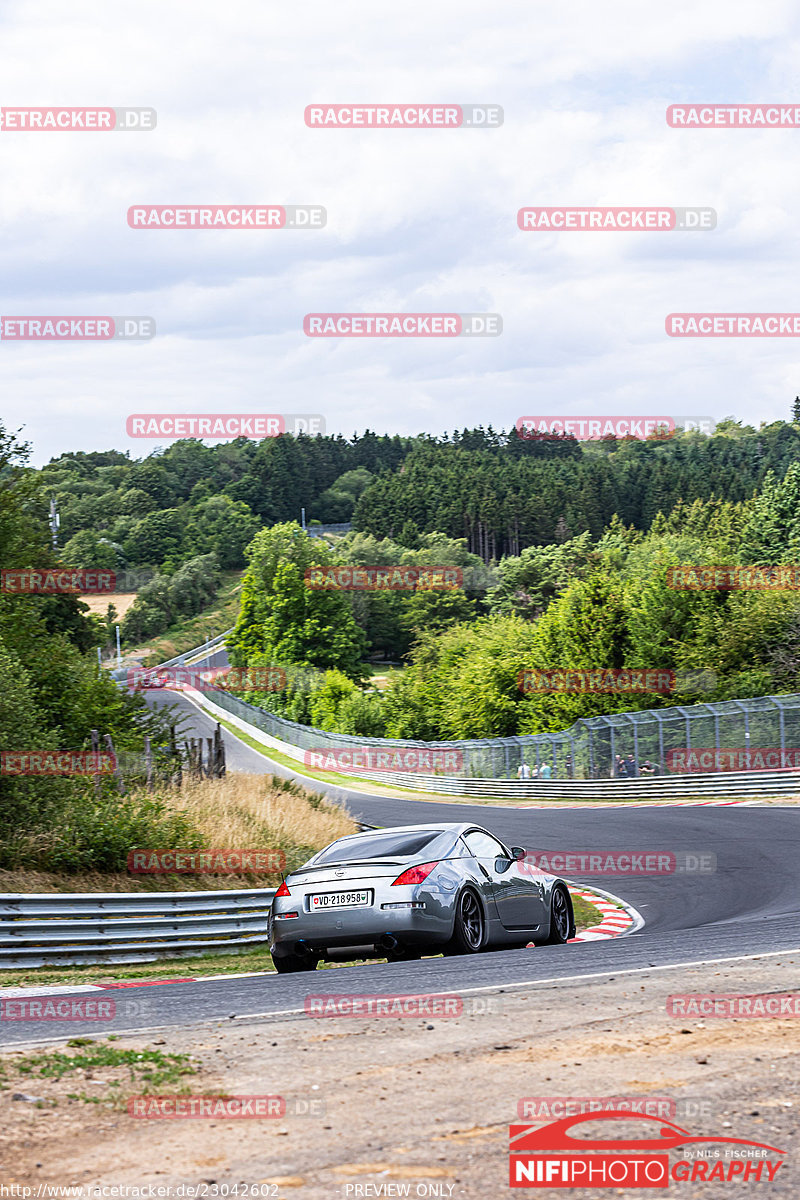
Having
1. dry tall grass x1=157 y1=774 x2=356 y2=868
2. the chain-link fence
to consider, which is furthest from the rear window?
the chain-link fence

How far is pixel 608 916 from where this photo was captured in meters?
17.7

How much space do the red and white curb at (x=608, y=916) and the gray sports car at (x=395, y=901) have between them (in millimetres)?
2354

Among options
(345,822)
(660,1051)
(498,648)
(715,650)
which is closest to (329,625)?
(498,648)

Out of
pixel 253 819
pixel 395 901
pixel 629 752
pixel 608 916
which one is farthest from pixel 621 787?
pixel 395 901

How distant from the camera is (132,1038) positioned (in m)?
6.80

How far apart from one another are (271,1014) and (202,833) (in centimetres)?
991

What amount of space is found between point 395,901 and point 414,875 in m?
0.28


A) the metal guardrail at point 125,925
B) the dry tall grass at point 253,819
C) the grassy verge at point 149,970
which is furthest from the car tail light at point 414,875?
the dry tall grass at point 253,819

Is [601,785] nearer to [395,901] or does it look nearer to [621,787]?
[621,787]

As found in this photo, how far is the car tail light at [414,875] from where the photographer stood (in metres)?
10.3

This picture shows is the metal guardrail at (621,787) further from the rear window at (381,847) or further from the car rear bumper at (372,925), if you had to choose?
the car rear bumper at (372,925)

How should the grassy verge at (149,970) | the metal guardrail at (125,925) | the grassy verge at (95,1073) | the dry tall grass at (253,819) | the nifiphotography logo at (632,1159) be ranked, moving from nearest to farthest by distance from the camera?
the nifiphotography logo at (632,1159) → the grassy verge at (95,1073) → the grassy verge at (149,970) → the metal guardrail at (125,925) → the dry tall grass at (253,819)

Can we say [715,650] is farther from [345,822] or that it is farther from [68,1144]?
[68,1144]

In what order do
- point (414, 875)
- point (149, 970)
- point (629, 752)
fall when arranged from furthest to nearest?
1. point (629, 752)
2. point (149, 970)
3. point (414, 875)
